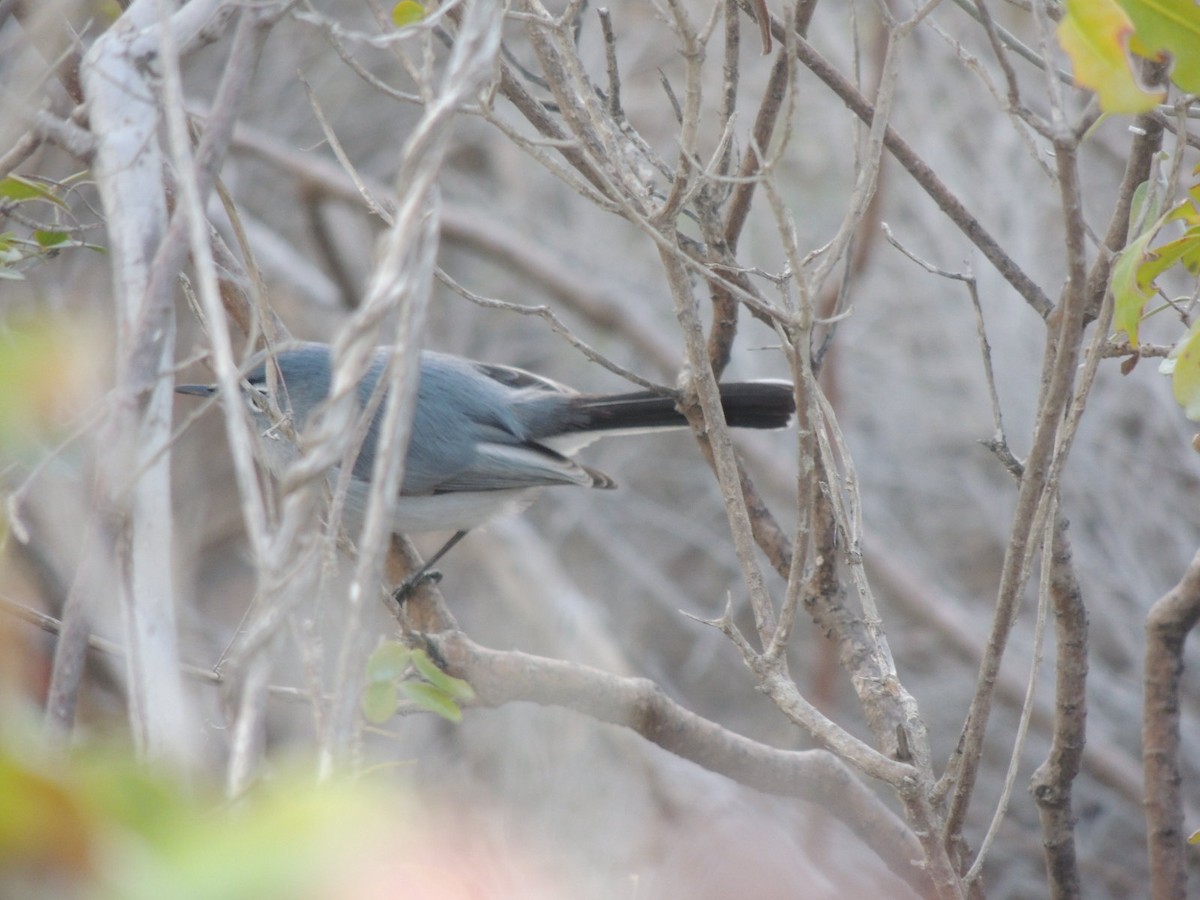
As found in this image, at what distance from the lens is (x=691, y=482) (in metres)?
5.95

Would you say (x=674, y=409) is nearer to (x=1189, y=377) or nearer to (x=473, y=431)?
(x=473, y=431)

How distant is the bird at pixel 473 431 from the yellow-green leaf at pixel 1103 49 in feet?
7.24

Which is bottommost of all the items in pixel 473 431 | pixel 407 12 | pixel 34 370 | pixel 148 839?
pixel 473 431

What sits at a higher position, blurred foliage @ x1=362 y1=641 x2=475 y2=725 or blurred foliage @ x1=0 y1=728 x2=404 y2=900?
blurred foliage @ x1=0 y1=728 x2=404 y2=900

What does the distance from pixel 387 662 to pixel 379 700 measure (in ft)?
0.15

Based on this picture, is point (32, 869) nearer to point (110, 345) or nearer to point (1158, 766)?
point (1158, 766)

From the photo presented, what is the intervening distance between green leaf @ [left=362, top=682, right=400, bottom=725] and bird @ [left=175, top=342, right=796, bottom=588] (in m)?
2.02

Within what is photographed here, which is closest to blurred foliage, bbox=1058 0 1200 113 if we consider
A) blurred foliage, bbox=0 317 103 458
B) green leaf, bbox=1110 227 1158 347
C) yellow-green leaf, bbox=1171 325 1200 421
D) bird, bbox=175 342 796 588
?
green leaf, bbox=1110 227 1158 347

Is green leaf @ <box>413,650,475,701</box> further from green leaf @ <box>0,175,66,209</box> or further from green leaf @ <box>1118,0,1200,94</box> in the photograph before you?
green leaf @ <box>1118,0,1200,94</box>

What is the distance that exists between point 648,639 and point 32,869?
545 centimetres

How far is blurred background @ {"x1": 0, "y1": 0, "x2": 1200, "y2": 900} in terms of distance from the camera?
160 inches

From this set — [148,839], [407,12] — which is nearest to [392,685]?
[148,839]

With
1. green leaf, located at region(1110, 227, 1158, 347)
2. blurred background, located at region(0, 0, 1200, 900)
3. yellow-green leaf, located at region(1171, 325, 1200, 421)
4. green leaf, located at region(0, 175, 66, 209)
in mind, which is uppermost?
green leaf, located at region(1110, 227, 1158, 347)

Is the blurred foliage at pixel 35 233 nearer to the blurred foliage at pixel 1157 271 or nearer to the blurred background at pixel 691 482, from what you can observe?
the blurred background at pixel 691 482
